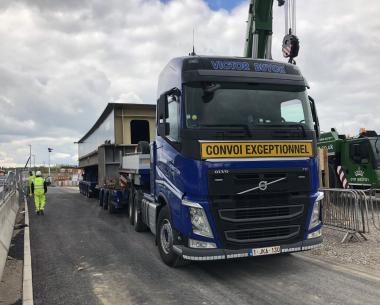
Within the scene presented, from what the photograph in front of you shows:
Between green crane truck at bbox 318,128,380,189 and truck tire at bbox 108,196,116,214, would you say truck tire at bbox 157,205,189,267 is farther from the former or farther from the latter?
green crane truck at bbox 318,128,380,189

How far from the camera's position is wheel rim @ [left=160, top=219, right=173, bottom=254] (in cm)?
641

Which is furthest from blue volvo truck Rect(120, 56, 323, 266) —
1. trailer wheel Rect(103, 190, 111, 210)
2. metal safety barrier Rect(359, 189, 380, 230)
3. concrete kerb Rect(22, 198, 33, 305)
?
trailer wheel Rect(103, 190, 111, 210)

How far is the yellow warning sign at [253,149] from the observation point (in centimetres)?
569

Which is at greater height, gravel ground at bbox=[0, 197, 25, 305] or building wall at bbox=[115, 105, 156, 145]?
building wall at bbox=[115, 105, 156, 145]

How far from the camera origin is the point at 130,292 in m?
5.45

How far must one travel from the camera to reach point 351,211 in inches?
335

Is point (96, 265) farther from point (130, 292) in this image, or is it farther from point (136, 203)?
point (136, 203)

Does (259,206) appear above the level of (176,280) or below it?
above

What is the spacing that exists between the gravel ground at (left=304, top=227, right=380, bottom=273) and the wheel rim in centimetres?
268

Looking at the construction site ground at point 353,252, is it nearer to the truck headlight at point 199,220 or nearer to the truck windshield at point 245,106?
the truck windshield at point 245,106

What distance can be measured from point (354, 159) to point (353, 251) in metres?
7.73

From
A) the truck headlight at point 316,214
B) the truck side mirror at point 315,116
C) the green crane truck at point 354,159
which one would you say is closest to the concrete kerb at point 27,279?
the truck headlight at point 316,214

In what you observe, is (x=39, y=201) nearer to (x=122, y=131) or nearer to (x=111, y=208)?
(x=111, y=208)

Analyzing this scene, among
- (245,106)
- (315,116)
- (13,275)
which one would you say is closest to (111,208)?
(13,275)
